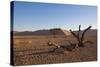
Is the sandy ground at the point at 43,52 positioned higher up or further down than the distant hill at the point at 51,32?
further down

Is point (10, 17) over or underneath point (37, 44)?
over

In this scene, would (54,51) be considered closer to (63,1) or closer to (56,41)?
(56,41)

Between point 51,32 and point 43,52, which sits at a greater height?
point 51,32

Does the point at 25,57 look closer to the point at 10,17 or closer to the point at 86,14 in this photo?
the point at 10,17

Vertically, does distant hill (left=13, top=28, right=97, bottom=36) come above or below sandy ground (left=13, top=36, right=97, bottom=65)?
above

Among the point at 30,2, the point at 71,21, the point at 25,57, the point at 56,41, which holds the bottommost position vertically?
the point at 25,57

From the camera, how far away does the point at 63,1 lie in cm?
299

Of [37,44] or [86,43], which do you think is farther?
[86,43]

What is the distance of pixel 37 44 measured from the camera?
2826 millimetres
